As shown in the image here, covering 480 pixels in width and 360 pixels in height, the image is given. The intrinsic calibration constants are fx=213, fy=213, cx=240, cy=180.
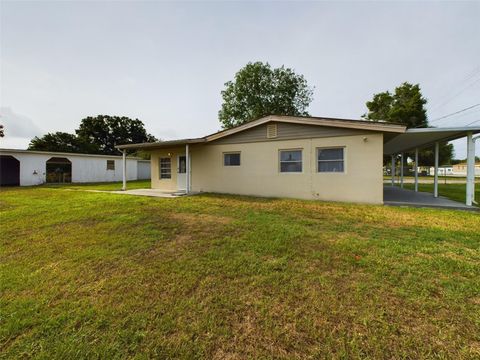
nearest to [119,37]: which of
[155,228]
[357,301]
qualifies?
[155,228]

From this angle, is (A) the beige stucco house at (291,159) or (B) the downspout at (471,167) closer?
(B) the downspout at (471,167)

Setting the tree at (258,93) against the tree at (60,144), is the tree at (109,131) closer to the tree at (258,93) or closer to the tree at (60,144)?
the tree at (60,144)

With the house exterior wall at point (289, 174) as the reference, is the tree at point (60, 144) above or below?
above

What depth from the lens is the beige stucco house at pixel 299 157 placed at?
7.77 metres

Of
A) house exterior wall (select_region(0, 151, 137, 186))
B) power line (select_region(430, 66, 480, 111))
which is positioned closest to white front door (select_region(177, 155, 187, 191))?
house exterior wall (select_region(0, 151, 137, 186))

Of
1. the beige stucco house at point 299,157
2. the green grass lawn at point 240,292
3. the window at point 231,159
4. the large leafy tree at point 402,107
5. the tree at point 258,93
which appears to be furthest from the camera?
the tree at point 258,93

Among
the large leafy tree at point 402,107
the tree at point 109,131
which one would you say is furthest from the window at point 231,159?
the tree at point 109,131

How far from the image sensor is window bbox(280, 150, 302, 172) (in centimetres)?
911

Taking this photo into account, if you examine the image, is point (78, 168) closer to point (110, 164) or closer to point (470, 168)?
point (110, 164)

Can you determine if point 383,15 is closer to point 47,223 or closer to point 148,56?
point 148,56

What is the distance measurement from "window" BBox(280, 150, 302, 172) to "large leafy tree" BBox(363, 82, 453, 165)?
2410 cm

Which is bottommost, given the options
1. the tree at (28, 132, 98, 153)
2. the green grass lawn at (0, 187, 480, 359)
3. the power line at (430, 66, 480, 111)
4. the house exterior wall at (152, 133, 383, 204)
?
the green grass lawn at (0, 187, 480, 359)

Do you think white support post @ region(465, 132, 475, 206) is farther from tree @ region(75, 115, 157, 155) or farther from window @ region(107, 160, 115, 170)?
tree @ region(75, 115, 157, 155)

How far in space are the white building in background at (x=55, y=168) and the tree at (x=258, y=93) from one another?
1520 centimetres
